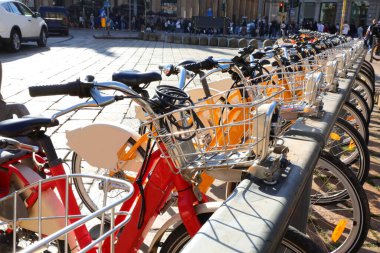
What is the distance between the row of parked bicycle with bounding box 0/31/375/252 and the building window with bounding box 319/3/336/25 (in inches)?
1484

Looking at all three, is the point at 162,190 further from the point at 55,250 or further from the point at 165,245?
the point at 55,250

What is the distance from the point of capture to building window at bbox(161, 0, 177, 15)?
142 feet

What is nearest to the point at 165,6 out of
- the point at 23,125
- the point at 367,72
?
the point at 367,72

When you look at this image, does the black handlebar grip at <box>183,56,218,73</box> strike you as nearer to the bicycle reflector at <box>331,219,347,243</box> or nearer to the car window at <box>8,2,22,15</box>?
the bicycle reflector at <box>331,219,347,243</box>

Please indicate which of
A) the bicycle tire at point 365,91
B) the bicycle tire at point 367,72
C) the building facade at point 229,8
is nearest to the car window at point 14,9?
the bicycle tire at point 367,72

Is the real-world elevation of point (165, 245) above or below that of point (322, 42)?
below

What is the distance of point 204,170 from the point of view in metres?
1.79

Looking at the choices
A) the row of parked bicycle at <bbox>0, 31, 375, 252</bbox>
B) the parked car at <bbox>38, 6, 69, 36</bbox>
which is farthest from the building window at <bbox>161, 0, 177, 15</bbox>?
the row of parked bicycle at <bbox>0, 31, 375, 252</bbox>

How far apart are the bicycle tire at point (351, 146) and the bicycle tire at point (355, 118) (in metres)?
0.36

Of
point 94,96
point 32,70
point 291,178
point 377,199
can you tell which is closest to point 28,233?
point 94,96

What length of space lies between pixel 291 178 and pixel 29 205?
4.59 ft

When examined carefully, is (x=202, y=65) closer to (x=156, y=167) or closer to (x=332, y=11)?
(x=156, y=167)

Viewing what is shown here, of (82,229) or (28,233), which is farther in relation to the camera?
(28,233)

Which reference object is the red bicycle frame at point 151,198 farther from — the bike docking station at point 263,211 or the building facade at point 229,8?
the building facade at point 229,8
